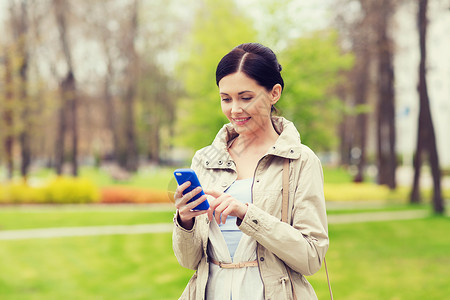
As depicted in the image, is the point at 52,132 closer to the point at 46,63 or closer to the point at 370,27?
the point at 46,63

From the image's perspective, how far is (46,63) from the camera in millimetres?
25906

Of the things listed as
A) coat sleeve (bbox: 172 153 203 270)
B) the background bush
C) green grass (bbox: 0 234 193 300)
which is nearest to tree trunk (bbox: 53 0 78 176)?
the background bush

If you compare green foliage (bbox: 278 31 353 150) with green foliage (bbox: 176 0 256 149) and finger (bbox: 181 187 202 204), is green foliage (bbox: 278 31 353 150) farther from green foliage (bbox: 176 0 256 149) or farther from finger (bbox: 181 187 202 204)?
finger (bbox: 181 187 202 204)

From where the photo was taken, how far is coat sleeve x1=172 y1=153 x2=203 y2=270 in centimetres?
203

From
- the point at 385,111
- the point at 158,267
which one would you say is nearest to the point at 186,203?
the point at 158,267

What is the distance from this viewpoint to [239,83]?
199 cm

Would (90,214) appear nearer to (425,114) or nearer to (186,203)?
(425,114)

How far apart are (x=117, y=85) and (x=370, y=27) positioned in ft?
65.9

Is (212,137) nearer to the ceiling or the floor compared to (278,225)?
nearer to the floor

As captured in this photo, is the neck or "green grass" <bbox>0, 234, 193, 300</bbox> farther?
"green grass" <bbox>0, 234, 193, 300</bbox>

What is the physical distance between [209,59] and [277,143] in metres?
9.28

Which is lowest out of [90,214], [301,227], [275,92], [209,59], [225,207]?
[90,214]

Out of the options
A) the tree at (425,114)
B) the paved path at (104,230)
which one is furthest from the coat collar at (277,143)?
the tree at (425,114)

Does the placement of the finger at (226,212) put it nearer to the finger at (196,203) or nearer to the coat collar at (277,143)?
the finger at (196,203)
